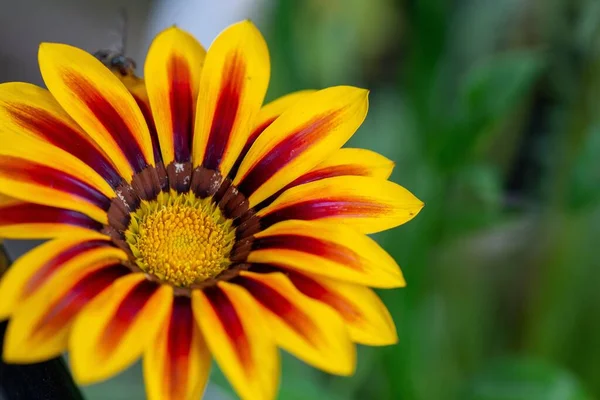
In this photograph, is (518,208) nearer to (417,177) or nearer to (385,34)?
(417,177)

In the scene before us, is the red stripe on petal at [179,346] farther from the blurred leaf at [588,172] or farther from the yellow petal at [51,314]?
the blurred leaf at [588,172]

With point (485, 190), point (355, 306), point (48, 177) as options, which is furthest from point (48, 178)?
point (485, 190)

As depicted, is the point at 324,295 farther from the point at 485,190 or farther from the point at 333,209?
the point at 485,190

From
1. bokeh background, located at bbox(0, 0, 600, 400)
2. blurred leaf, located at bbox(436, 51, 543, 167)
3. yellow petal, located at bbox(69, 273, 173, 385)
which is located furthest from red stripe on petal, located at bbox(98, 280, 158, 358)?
blurred leaf, located at bbox(436, 51, 543, 167)

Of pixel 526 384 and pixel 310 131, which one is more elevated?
pixel 310 131

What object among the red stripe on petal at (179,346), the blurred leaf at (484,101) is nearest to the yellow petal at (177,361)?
the red stripe on petal at (179,346)
